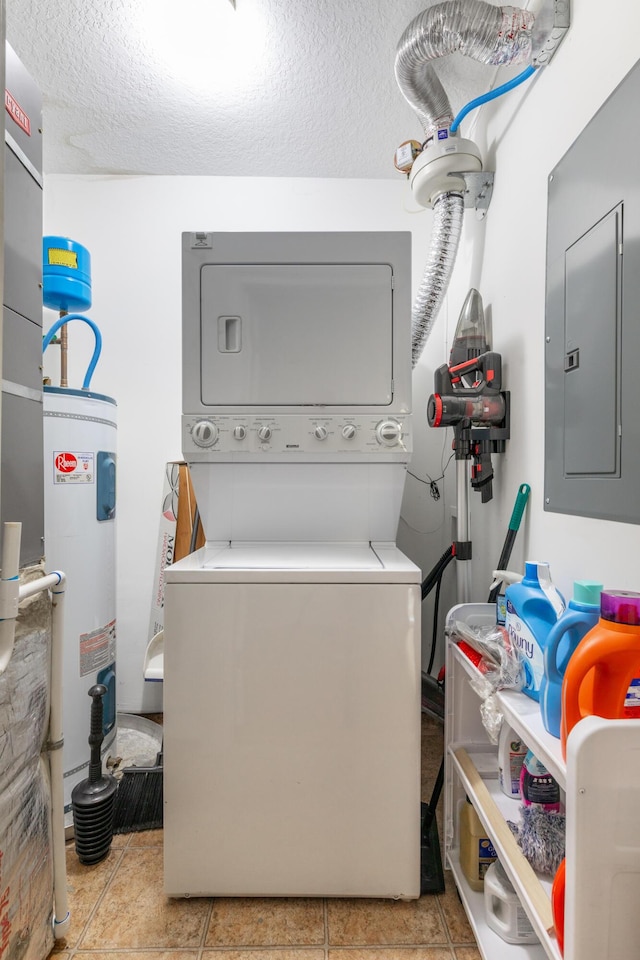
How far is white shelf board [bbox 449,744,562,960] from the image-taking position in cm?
80

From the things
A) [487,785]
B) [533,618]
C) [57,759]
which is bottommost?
[487,785]

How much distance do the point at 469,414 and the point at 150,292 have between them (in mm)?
1821

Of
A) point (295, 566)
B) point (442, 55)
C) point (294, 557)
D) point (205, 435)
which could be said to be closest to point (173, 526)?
point (205, 435)

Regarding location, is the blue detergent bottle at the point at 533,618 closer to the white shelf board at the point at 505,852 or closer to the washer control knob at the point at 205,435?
the white shelf board at the point at 505,852

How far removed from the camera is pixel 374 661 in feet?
4.24

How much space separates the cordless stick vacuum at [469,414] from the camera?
161cm

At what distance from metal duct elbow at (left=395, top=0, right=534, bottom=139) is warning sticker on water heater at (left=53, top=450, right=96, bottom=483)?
1818 mm

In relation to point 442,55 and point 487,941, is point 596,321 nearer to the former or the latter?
point 442,55

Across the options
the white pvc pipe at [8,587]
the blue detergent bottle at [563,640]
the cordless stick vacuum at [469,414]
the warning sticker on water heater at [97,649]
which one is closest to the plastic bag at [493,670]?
the blue detergent bottle at [563,640]

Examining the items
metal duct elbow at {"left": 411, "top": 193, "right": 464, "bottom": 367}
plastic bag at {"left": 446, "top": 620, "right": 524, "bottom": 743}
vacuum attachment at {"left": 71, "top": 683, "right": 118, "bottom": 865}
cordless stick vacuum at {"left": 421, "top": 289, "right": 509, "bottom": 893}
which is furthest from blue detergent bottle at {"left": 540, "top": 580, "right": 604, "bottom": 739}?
vacuum attachment at {"left": 71, "top": 683, "right": 118, "bottom": 865}

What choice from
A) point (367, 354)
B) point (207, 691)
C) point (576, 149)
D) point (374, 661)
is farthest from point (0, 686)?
point (576, 149)

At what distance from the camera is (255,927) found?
4.20ft

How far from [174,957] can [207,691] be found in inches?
25.5

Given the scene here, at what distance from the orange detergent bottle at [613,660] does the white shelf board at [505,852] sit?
1.34 feet
